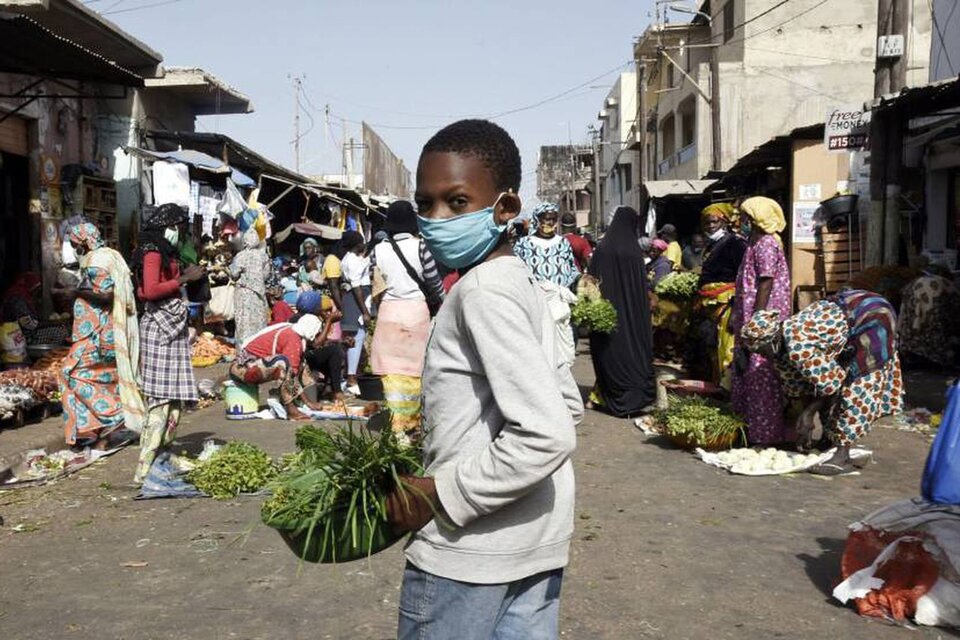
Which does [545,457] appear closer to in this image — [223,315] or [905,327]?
[905,327]

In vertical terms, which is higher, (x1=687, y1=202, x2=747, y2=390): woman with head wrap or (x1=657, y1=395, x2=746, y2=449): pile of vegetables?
(x1=687, y1=202, x2=747, y2=390): woman with head wrap

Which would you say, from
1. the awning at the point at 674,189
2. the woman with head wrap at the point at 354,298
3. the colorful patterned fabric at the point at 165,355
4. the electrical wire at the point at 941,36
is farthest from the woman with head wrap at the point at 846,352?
the awning at the point at 674,189

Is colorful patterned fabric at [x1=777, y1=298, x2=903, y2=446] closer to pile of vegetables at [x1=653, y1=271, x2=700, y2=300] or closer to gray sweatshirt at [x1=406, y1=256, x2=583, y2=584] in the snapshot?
pile of vegetables at [x1=653, y1=271, x2=700, y2=300]

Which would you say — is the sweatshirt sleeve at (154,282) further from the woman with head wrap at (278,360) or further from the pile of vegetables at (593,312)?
the pile of vegetables at (593,312)

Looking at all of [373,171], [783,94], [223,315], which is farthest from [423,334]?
[373,171]

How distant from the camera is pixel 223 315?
15609 mm

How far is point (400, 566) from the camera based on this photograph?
506cm

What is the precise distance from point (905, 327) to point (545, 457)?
35.8ft

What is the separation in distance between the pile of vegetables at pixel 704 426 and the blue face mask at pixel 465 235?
5.91m

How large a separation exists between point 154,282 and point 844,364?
16.5 feet

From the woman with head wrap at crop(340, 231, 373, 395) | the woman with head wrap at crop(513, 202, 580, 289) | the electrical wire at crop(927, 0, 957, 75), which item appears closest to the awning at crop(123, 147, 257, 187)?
the woman with head wrap at crop(340, 231, 373, 395)

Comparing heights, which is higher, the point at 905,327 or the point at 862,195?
the point at 862,195

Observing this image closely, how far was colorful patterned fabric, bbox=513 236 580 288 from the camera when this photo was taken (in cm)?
1015

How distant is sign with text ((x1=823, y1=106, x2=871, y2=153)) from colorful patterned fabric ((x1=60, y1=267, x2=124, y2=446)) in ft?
28.4
